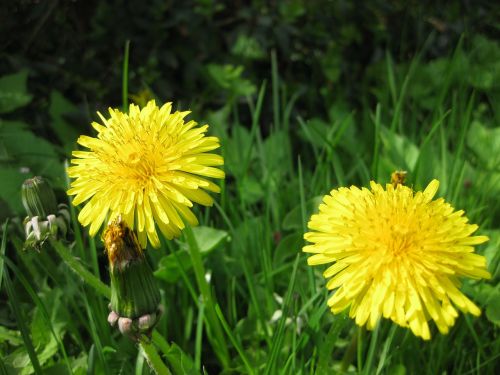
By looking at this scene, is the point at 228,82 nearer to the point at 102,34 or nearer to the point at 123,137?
the point at 102,34

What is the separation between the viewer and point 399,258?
37.6 inches

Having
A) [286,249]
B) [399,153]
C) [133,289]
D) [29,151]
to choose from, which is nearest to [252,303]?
[286,249]

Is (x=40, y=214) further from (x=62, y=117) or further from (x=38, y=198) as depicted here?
(x=62, y=117)

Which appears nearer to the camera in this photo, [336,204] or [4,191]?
[336,204]

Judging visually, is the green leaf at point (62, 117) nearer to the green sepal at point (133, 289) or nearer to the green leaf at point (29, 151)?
the green leaf at point (29, 151)

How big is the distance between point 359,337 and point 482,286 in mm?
411

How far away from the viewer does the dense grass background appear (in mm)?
1304

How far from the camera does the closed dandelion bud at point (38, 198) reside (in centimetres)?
112

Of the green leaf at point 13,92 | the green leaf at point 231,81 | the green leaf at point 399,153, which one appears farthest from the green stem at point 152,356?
the green leaf at point 231,81

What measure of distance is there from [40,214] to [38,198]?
0.03m

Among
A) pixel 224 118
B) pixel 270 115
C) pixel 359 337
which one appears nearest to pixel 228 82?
pixel 224 118

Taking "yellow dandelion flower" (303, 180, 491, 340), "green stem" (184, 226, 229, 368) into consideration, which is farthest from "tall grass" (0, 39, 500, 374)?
"yellow dandelion flower" (303, 180, 491, 340)

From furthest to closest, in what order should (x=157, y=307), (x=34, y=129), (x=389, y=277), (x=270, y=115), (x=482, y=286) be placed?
(x=270, y=115) < (x=34, y=129) < (x=482, y=286) < (x=157, y=307) < (x=389, y=277)

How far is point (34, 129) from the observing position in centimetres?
211
